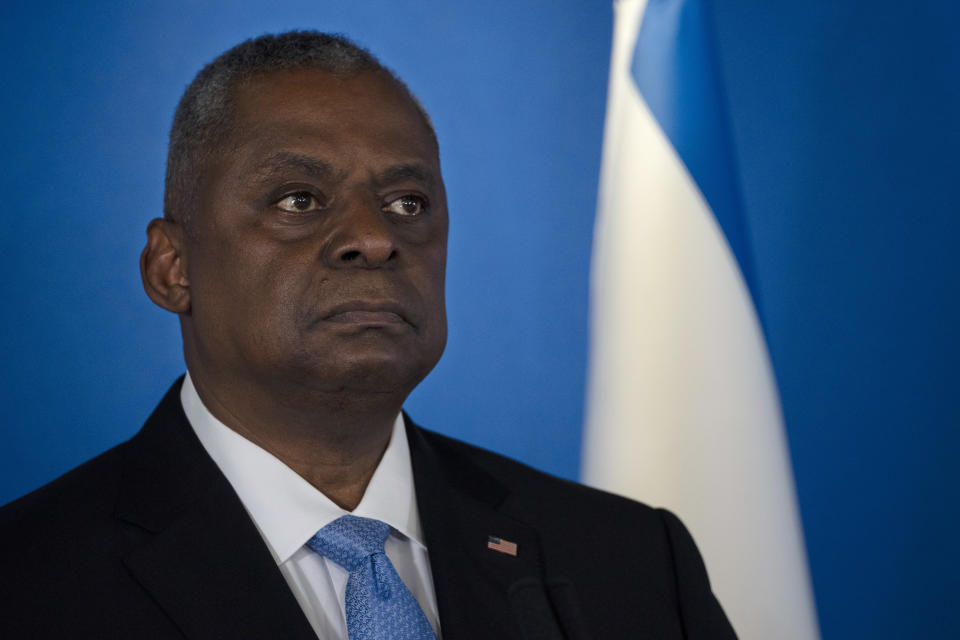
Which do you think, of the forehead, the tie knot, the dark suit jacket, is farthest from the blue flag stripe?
the tie knot

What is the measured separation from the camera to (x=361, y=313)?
57.9 inches

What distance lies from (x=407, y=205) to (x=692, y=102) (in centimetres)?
110

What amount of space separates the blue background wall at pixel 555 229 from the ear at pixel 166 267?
57 cm

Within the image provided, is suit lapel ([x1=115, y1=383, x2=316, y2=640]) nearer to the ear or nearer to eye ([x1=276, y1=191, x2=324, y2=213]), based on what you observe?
the ear

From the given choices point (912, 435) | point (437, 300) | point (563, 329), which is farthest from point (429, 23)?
point (912, 435)

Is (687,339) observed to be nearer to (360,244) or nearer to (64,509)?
(360,244)

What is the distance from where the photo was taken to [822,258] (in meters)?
2.71

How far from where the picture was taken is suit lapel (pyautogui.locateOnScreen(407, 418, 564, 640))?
154 centimetres

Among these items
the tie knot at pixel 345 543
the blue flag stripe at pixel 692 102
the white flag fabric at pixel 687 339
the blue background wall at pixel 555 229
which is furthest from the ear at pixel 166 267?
the blue flag stripe at pixel 692 102

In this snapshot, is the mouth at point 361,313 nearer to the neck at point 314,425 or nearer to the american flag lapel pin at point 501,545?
the neck at point 314,425

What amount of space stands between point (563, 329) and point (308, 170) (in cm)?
113

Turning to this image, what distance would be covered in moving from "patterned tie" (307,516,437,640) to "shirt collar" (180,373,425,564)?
0.08 feet

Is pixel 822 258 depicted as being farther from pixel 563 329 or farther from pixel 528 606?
pixel 528 606

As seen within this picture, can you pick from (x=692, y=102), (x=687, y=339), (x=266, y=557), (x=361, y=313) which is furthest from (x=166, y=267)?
(x=692, y=102)
